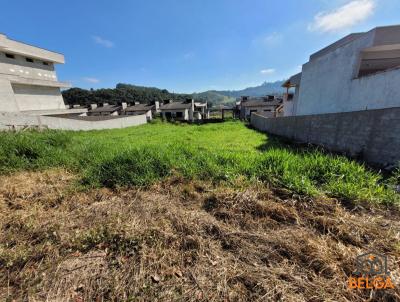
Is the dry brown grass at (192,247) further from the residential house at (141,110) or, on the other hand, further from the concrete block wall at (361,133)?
the residential house at (141,110)

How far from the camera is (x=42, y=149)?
533 cm

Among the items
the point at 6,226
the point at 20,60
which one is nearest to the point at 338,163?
the point at 6,226

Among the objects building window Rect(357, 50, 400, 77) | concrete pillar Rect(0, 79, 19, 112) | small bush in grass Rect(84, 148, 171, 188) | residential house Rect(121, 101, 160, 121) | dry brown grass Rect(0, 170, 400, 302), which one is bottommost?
dry brown grass Rect(0, 170, 400, 302)

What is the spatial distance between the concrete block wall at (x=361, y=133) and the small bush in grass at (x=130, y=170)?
20.3 feet

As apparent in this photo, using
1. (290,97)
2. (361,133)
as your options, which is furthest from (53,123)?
(290,97)

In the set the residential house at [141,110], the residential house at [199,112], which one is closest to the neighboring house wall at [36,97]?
the residential house at [141,110]

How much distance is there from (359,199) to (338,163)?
118 cm

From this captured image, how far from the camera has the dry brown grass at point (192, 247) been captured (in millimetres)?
1616

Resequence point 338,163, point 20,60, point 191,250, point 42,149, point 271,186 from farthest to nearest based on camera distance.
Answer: point 20,60
point 42,149
point 338,163
point 271,186
point 191,250

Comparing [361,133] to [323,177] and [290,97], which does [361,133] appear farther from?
[290,97]

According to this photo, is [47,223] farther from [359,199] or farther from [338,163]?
[338,163]

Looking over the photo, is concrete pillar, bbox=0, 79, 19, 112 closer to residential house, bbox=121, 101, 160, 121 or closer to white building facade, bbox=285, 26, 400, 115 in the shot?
residential house, bbox=121, 101, 160, 121

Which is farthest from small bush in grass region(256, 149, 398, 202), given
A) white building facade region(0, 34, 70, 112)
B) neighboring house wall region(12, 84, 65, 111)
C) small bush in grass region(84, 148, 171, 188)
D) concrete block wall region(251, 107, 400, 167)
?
neighboring house wall region(12, 84, 65, 111)

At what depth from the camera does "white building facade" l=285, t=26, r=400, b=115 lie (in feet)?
20.9
